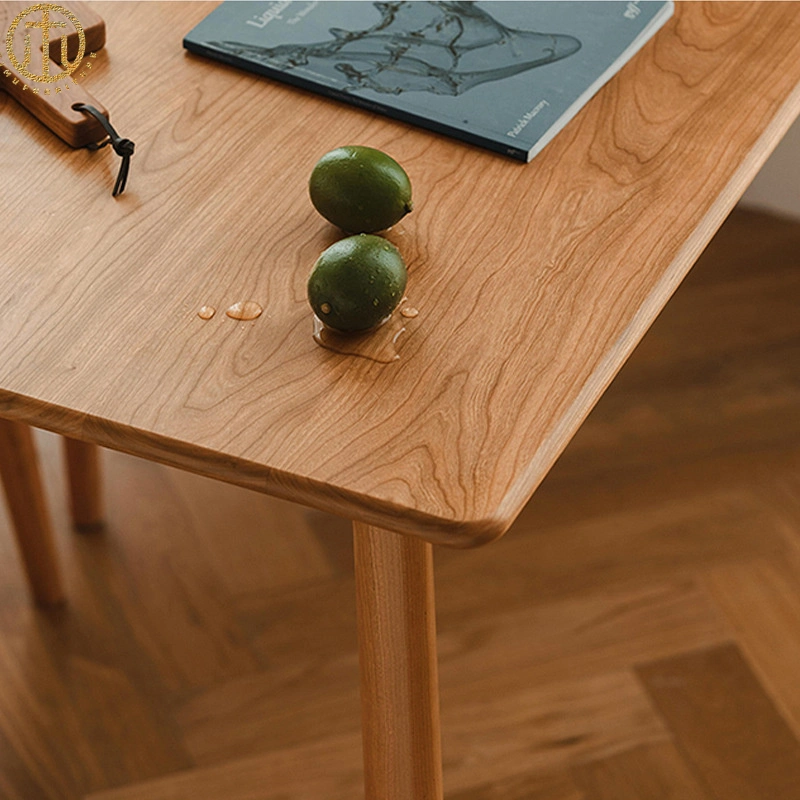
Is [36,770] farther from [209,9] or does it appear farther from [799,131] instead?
[799,131]

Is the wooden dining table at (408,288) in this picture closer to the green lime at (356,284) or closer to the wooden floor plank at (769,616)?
the green lime at (356,284)

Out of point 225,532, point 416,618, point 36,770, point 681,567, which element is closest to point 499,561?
point 681,567

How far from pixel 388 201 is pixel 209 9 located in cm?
36

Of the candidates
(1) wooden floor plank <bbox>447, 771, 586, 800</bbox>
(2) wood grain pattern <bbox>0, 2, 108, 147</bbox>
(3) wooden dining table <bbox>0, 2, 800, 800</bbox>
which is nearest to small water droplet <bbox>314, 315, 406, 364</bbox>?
(3) wooden dining table <bbox>0, 2, 800, 800</bbox>

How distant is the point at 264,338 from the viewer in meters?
0.70

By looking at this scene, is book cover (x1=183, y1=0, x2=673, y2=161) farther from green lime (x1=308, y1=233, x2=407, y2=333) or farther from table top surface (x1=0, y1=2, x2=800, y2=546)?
green lime (x1=308, y1=233, x2=407, y2=333)

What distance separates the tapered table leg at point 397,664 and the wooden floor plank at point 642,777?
40 centimetres

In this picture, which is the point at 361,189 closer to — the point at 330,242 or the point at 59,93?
the point at 330,242

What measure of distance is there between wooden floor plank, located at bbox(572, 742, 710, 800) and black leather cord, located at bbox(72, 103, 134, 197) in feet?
2.61

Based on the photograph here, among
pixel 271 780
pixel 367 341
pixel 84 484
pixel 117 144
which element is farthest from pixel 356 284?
pixel 84 484

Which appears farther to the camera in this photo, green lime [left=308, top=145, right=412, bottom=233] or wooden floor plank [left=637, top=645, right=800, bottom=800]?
wooden floor plank [left=637, top=645, right=800, bottom=800]

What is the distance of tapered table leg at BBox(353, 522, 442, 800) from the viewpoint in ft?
2.44

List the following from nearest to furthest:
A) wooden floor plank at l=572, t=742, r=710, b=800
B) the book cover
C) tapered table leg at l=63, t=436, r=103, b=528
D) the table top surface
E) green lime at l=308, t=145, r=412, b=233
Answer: the table top surface → green lime at l=308, t=145, r=412, b=233 → the book cover → wooden floor plank at l=572, t=742, r=710, b=800 → tapered table leg at l=63, t=436, r=103, b=528

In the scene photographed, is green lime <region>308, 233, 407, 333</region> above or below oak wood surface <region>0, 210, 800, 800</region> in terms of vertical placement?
above
